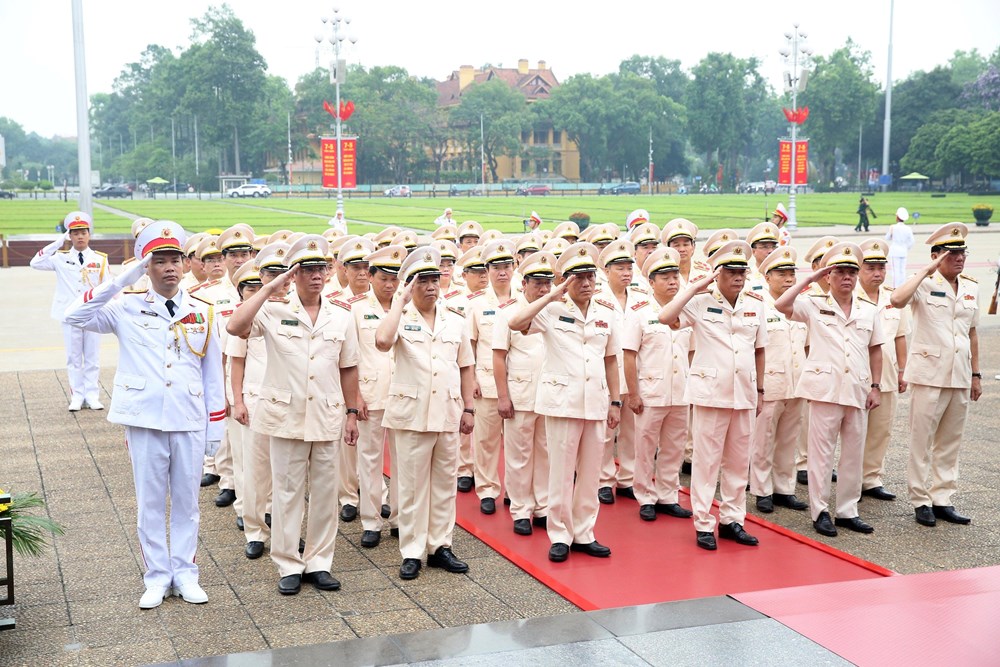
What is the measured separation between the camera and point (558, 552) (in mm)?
6336

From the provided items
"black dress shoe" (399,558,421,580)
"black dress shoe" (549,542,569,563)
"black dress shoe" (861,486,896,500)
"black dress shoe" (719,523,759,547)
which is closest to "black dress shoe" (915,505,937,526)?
"black dress shoe" (861,486,896,500)

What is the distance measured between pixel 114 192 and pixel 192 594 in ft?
210

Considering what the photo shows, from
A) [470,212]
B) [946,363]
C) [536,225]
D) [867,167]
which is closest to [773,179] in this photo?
[867,167]

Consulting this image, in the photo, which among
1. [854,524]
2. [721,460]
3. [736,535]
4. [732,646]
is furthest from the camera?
[854,524]

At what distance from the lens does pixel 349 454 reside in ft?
24.5

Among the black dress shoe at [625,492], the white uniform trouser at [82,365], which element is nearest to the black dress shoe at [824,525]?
the black dress shoe at [625,492]

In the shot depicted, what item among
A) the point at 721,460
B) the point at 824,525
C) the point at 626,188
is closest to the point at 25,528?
the point at 721,460

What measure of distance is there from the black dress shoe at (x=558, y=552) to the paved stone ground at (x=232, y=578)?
0.26 m

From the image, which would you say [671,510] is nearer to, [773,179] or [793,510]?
[793,510]

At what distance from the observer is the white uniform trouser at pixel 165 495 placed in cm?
550

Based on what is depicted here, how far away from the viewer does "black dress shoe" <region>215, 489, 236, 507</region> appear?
7.59 metres

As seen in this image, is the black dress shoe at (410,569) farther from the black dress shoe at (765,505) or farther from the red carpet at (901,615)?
the black dress shoe at (765,505)

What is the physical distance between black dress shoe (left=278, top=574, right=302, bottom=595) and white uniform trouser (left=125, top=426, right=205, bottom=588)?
1.52 feet

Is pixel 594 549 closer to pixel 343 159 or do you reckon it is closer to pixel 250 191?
pixel 343 159
